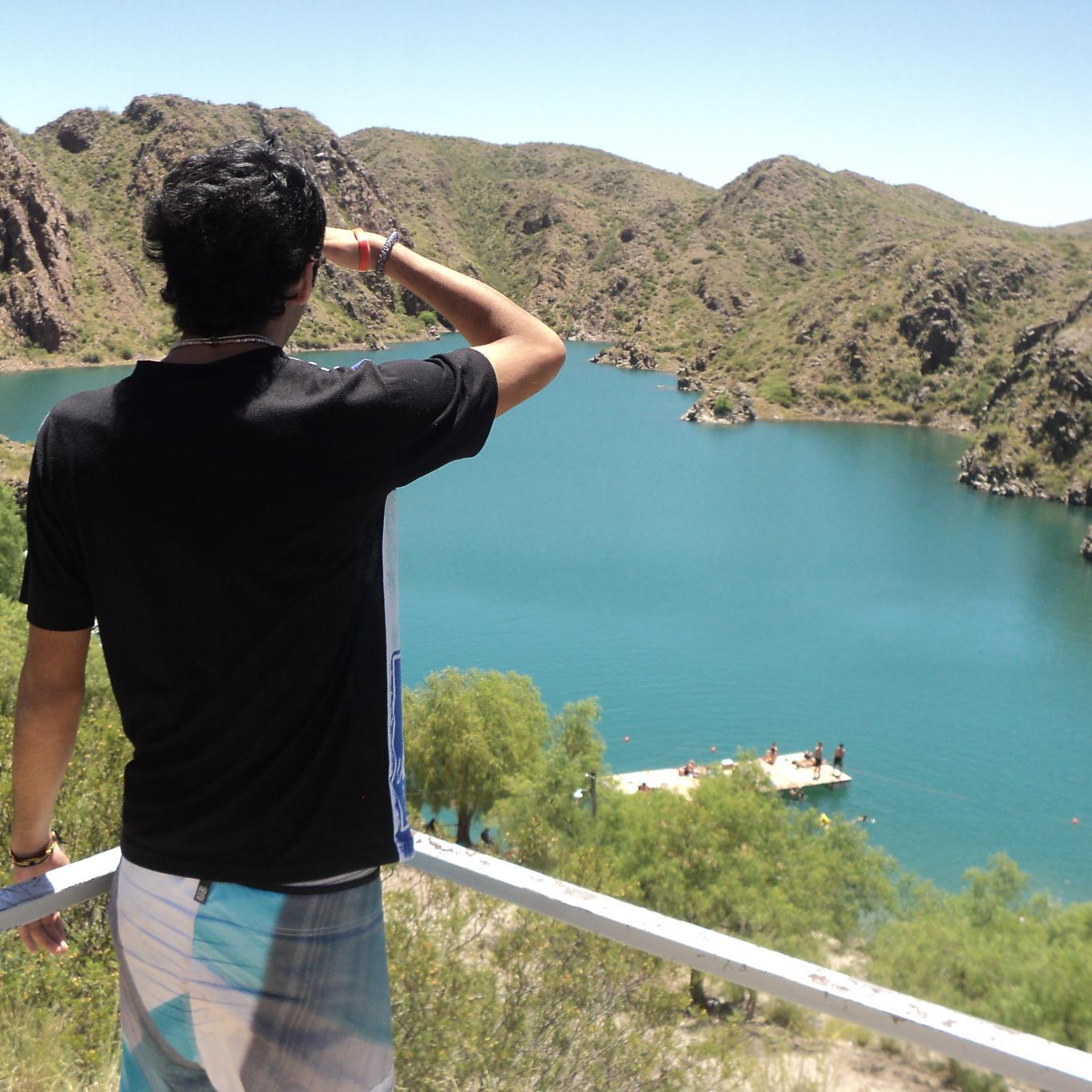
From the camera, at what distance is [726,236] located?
119 metres

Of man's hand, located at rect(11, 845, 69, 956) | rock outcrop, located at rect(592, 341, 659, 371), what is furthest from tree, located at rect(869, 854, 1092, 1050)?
rock outcrop, located at rect(592, 341, 659, 371)

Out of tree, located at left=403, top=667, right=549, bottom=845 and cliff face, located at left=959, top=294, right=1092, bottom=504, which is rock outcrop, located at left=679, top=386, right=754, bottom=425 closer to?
cliff face, located at left=959, top=294, right=1092, bottom=504

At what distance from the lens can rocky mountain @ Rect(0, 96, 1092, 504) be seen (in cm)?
7250

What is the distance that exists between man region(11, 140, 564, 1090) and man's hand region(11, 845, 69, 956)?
11.1 inches

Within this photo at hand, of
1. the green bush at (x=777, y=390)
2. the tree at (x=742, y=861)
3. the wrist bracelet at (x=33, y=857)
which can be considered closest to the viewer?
the wrist bracelet at (x=33, y=857)

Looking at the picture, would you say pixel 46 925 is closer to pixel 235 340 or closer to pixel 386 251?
pixel 235 340

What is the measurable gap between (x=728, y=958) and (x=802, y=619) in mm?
32496

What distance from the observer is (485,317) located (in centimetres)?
167

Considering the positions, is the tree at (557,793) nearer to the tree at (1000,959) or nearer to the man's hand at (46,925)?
the tree at (1000,959)

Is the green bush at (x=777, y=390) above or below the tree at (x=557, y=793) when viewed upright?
above

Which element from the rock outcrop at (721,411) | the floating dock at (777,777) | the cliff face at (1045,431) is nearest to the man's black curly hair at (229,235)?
the floating dock at (777,777)

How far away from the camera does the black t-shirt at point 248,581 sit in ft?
4.45

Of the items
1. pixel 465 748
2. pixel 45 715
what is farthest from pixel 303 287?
pixel 465 748

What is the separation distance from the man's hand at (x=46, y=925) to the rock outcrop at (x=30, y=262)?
→ 3360 inches
